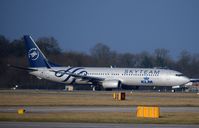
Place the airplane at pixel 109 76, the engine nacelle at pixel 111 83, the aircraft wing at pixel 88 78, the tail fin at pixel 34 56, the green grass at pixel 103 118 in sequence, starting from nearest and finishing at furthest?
the green grass at pixel 103 118 → the engine nacelle at pixel 111 83 → the airplane at pixel 109 76 → the aircraft wing at pixel 88 78 → the tail fin at pixel 34 56

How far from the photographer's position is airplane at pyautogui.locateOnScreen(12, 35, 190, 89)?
95.2 meters

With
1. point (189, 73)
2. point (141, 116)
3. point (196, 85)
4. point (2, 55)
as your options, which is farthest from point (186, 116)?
point (189, 73)

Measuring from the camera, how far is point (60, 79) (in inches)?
3846

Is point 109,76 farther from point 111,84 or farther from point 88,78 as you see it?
point 88,78

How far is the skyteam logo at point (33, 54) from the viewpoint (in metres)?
98.7

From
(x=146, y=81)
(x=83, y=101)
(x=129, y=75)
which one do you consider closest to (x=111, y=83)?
(x=129, y=75)

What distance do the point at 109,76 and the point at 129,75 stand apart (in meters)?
3.18

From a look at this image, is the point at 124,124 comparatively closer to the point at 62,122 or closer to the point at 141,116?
the point at 62,122

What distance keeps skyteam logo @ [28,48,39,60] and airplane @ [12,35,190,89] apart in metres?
0.18

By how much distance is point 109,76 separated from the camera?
315 feet

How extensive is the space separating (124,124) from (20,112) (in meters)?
9.90

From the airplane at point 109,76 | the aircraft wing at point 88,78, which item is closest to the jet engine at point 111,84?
the airplane at point 109,76

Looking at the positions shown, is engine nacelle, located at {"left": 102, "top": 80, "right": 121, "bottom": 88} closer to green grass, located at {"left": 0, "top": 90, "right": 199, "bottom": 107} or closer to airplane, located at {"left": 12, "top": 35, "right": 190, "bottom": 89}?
airplane, located at {"left": 12, "top": 35, "right": 190, "bottom": 89}

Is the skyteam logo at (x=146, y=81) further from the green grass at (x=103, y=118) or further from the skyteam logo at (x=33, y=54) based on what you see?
the green grass at (x=103, y=118)
